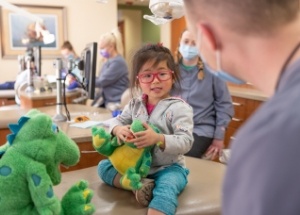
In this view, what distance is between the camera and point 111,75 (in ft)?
10.8

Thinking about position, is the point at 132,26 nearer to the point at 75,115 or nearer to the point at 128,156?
the point at 75,115

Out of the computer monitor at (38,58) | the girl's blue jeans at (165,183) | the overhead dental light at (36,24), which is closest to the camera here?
the girl's blue jeans at (165,183)

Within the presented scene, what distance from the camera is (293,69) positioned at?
1.69 ft

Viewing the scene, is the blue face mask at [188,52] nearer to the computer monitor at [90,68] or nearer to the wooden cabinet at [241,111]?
the computer monitor at [90,68]

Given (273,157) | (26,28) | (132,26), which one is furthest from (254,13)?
(132,26)

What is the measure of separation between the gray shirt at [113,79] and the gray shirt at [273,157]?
282 centimetres

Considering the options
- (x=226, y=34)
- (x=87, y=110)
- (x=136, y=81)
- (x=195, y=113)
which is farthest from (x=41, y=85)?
(x=226, y=34)

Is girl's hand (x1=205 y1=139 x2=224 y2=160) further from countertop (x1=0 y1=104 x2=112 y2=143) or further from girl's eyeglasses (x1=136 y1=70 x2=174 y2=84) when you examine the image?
girl's eyeglasses (x1=136 y1=70 x2=174 y2=84)

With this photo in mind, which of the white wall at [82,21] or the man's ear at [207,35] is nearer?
the man's ear at [207,35]

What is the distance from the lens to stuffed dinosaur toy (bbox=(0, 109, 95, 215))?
88 centimetres

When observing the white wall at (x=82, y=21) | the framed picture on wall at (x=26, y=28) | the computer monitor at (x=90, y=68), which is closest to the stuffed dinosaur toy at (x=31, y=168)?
the computer monitor at (x=90, y=68)

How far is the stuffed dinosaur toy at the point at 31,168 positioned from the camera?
2.89ft

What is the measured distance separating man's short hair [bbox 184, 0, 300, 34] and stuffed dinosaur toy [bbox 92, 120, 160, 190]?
623 millimetres

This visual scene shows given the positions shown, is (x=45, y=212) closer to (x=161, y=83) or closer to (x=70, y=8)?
(x=161, y=83)
